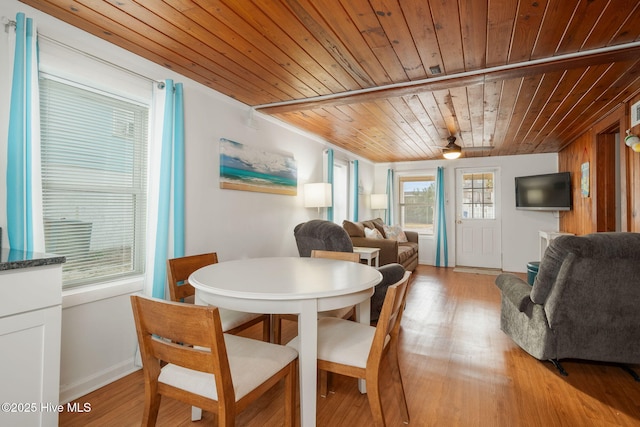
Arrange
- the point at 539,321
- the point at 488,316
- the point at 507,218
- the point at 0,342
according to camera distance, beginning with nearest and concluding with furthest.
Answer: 1. the point at 0,342
2. the point at 539,321
3. the point at 488,316
4. the point at 507,218

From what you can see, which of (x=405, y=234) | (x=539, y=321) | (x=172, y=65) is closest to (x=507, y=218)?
(x=405, y=234)

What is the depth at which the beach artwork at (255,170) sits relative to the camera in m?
3.09

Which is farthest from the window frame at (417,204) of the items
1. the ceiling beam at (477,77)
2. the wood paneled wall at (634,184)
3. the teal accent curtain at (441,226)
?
the ceiling beam at (477,77)

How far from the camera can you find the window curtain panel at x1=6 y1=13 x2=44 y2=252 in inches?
64.2

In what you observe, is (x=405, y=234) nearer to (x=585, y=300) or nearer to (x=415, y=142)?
(x=415, y=142)

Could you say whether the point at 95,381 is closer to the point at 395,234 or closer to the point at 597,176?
the point at 395,234

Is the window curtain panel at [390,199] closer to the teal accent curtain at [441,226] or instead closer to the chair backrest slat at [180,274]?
the teal accent curtain at [441,226]

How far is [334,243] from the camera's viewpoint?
3172mm

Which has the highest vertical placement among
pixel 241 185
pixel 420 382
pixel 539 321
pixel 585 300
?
pixel 241 185

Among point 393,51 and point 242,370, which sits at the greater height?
point 393,51

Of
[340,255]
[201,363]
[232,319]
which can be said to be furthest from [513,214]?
[201,363]

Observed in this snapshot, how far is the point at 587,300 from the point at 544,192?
4.06 metres

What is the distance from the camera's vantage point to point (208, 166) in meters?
2.91

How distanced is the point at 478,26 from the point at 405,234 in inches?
190
